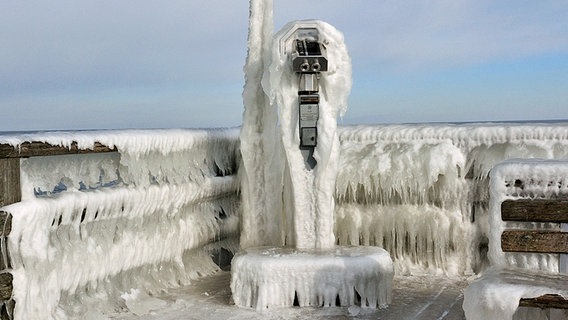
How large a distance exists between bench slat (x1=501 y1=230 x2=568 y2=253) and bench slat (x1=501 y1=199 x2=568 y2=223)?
8 cm

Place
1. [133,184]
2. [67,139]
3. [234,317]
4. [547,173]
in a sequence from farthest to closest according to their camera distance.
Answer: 1. [133,184]
2. [234,317]
3. [67,139]
4. [547,173]

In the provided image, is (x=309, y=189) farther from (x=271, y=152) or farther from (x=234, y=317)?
(x=234, y=317)

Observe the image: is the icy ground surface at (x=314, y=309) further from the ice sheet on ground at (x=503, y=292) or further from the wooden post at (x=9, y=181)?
the ice sheet on ground at (x=503, y=292)

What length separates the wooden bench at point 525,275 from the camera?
409 cm

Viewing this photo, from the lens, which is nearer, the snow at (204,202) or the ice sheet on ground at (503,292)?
the ice sheet on ground at (503,292)

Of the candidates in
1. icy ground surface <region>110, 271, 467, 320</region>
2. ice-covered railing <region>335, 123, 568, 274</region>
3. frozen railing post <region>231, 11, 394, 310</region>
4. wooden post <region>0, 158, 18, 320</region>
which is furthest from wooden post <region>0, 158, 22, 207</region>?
ice-covered railing <region>335, 123, 568, 274</region>

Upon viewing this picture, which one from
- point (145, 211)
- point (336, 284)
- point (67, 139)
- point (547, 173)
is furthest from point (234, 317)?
point (547, 173)

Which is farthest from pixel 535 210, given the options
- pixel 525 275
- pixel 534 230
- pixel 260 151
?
pixel 260 151

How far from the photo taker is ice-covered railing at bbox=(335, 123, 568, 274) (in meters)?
7.56

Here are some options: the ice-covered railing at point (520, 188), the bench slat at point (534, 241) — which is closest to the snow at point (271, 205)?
the ice-covered railing at point (520, 188)

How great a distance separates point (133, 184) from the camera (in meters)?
6.42

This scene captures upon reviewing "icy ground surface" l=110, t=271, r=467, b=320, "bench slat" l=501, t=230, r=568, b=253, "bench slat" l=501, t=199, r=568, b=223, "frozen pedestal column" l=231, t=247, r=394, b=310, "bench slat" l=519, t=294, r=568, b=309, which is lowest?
"icy ground surface" l=110, t=271, r=467, b=320

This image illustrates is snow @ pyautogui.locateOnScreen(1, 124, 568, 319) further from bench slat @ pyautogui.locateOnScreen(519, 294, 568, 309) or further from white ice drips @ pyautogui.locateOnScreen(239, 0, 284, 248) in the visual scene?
bench slat @ pyautogui.locateOnScreen(519, 294, 568, 309)

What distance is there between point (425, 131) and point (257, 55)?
188cm
